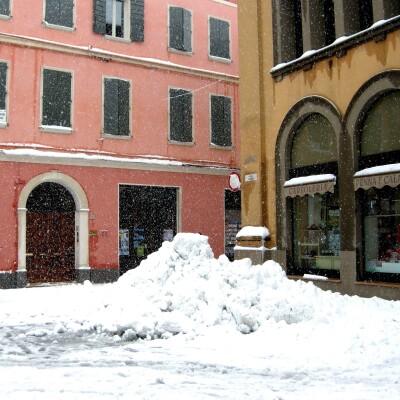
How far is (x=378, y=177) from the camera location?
405 inches

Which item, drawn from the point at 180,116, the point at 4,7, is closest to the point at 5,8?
the point at 4,7

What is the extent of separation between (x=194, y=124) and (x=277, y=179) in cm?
759

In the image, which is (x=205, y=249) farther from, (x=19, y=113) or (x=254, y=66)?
(x=19, y=113)

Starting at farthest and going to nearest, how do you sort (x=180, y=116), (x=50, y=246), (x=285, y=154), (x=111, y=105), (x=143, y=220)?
(x=180, y=116)
(x=143, y=220)
(x=111, y=105)
(x=50, y=246)
(x=285, y=154)

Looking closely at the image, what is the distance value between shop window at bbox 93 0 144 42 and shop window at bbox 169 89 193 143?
2.27 meters

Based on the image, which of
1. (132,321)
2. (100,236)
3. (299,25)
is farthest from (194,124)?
(132,321)

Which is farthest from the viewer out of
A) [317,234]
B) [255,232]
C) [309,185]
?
[255,232]

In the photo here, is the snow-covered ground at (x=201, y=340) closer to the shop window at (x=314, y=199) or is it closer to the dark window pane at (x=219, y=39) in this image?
the shop window at (x=314, y=199)

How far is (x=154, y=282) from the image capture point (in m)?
9.60

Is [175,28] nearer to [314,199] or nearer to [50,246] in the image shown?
[50,246]

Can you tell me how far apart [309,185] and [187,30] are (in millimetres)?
10477

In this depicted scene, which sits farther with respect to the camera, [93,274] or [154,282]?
[93,274]

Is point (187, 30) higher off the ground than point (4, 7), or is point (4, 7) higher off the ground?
point (187, 30)

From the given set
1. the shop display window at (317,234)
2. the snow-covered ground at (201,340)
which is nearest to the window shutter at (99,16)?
the shop display window at (317,234)
